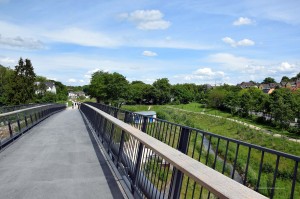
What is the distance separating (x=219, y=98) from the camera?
106m

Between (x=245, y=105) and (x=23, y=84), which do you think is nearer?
(x=23, y=84)

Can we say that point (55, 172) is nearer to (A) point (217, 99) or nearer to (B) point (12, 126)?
(B) point (12, 126)

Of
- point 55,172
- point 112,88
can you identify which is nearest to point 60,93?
point 112,88

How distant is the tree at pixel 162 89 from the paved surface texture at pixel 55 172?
113m

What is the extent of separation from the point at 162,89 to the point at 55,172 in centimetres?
11819

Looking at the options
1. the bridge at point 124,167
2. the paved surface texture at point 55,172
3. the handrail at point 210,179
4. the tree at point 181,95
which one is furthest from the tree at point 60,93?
the handrail at point 210,179

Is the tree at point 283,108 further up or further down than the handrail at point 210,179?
further up

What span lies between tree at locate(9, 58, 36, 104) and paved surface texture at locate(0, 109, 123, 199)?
59.7 meters

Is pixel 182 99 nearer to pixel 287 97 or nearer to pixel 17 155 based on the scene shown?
pixel 287 97

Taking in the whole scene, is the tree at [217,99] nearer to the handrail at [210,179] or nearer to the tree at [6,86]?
the tree at [6,86]

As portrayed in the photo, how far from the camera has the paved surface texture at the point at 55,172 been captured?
5.07 m

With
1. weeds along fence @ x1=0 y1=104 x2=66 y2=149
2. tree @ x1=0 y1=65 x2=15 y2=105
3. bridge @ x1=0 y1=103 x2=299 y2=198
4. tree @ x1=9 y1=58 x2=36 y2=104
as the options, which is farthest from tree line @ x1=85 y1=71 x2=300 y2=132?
bridge @ x1=0 y1=103 x2=299 y2=198

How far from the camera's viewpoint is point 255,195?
1.93 meters

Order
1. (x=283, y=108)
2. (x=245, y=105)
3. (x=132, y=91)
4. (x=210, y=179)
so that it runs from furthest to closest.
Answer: (x=132, y=91)
(x=245, y=105)
(x=283, y=108)
(x=210, y=179)
